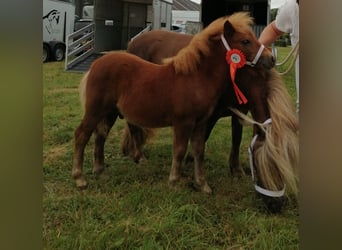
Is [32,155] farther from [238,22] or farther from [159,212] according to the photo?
[238,22]

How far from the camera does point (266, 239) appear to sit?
3.51ft

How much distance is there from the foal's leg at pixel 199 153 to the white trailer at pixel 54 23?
677 mm

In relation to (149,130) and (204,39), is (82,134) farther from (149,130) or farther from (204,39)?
(204,39)

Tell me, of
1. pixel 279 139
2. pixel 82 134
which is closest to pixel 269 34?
pixel 279 139

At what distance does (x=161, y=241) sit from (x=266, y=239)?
0.30 meters

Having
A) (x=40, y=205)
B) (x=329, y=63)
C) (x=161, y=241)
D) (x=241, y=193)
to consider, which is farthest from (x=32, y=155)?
(x=241, y=193)

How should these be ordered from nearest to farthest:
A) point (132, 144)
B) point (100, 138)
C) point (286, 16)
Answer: point (286, 16)
point (100, 138)
point (132, 144)

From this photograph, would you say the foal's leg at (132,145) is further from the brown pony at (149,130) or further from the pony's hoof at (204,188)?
the pony's hoof at (204,188)

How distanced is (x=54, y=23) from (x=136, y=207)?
2.18 feet

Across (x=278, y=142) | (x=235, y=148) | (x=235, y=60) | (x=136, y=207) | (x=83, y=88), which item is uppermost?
(x=235, y=60)

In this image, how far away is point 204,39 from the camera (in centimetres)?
Answer: 153

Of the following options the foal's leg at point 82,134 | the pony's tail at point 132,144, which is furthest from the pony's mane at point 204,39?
the pony's tail at point 132,144

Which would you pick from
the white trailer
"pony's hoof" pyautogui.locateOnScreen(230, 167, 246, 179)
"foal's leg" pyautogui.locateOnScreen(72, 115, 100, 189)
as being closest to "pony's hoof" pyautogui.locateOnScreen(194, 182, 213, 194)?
"pony's hoof" pyautogui.locateOnScreen(230, 167, 246, 179)

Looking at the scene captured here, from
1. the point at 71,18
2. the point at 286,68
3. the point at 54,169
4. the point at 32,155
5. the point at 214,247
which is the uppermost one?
the point at 71,18
